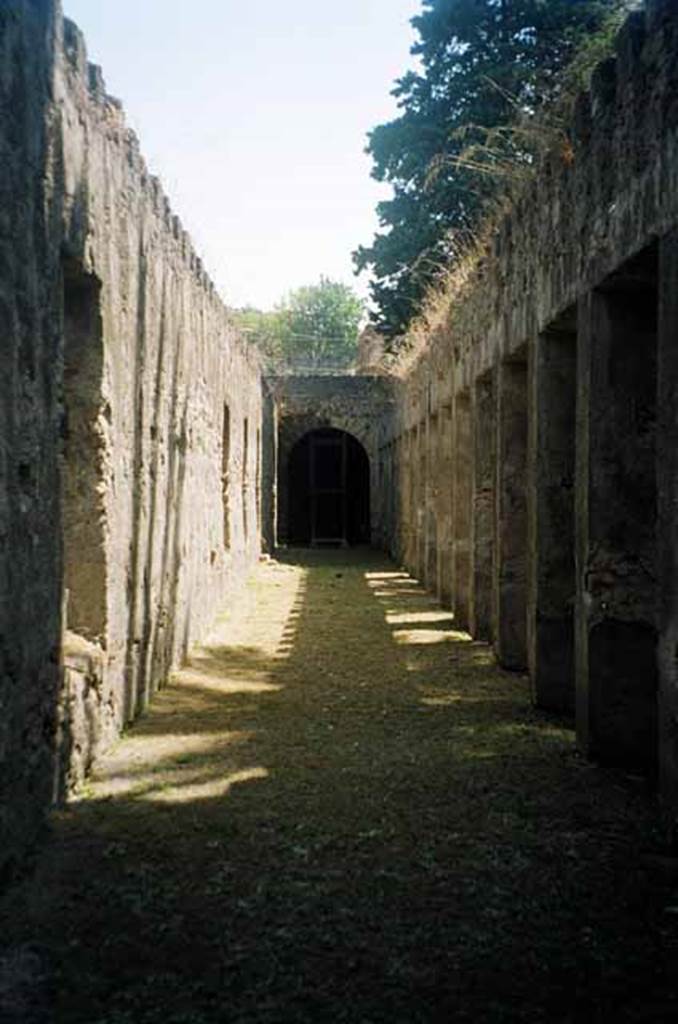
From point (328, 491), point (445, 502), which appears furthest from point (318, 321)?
point (445, 502)

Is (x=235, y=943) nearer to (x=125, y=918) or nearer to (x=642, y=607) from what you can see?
(x=125, y=918)

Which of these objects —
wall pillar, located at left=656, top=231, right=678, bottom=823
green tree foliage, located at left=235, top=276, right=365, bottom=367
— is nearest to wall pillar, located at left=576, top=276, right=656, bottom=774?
wall pillar, located at left=656, top=231, right=678, bottom=823

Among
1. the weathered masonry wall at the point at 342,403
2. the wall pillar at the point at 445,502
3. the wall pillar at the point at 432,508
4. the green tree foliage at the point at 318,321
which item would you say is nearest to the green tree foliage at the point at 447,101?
the weathered masonry wall at the point at 342,403

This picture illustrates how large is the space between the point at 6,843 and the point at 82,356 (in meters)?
2.83

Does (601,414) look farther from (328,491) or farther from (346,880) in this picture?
(328,491)

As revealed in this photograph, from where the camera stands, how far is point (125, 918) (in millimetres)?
3594

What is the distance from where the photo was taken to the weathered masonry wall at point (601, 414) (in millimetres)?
4520

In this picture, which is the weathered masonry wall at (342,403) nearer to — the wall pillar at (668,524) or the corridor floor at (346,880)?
the corridor floor at (346,880)

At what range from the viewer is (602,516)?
5.65 metres

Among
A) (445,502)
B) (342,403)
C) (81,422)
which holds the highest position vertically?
(342,403)

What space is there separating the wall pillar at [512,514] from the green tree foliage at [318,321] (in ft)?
122

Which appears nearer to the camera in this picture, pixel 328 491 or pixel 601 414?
pixel 601 414

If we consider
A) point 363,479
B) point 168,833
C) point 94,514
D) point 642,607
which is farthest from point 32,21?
point 363,479

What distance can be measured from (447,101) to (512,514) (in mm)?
17121
